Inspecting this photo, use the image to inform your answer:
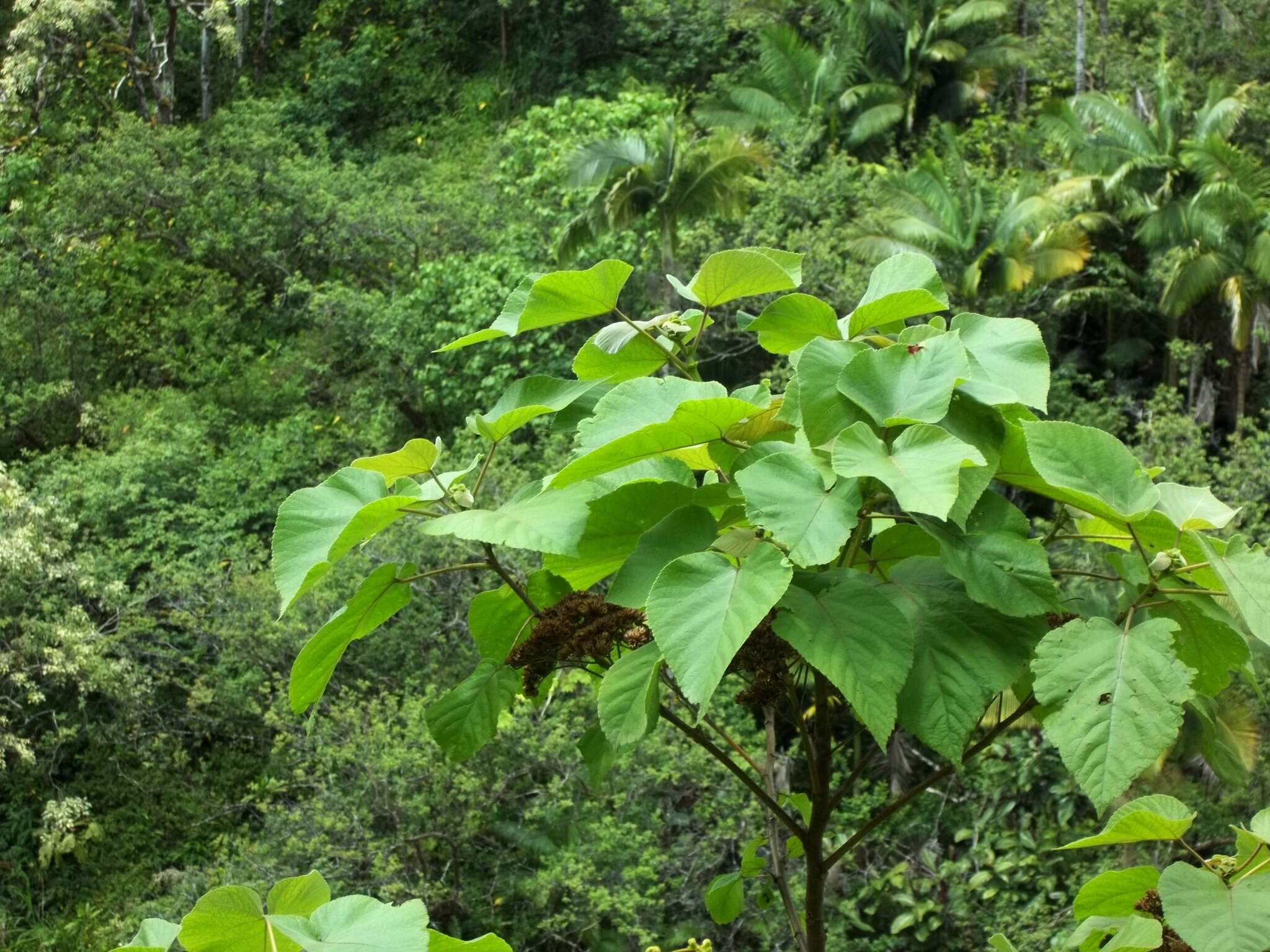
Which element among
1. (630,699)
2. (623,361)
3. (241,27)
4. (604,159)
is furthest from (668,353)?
(241,27)

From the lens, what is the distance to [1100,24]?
52.4ft

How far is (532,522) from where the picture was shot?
2.83ft

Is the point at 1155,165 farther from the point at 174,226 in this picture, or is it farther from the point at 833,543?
the point at 833,543

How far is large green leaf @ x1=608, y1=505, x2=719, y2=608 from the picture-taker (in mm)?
846

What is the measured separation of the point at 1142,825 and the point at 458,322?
11011 mm

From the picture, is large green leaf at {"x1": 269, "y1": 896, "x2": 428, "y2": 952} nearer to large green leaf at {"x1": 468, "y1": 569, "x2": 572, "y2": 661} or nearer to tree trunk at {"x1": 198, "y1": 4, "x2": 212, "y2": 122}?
large green leaf at {"x1": 468, "y1": 569, "x2": 572, "y2": 661}

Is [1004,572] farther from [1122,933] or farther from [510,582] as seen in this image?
[510,582]

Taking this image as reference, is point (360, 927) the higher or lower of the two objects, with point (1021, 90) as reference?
higher

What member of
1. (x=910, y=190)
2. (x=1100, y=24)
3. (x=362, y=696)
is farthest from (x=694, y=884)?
(x=1100, y=24)

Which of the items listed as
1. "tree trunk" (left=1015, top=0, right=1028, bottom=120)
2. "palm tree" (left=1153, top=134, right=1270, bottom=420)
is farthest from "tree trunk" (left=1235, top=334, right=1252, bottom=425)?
"tree trunk" (left=1015, top=0, right=1028, bottom=120)

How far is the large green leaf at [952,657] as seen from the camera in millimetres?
822

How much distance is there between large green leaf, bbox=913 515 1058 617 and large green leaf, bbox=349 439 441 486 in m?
0.36

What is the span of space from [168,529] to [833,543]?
10.4 m

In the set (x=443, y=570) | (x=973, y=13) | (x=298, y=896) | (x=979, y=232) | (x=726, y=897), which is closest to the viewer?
(x=298, y=896)
